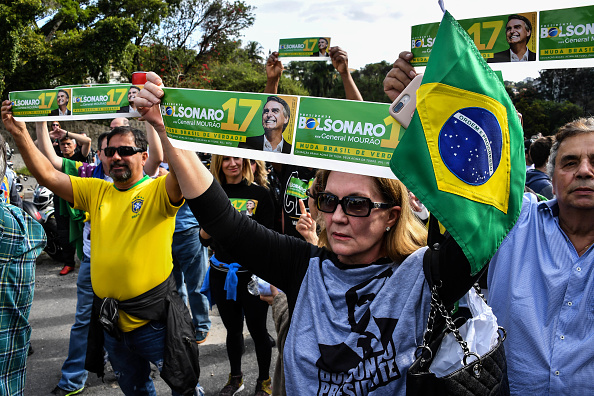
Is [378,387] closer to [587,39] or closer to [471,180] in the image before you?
[471,180]

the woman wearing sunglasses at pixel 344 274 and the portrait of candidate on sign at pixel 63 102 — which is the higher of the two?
the portrait of candidate on sign at pixel 63 102

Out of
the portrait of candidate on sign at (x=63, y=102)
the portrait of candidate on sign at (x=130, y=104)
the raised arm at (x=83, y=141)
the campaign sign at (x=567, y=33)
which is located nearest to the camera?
the portrait of candidate on sign at (x=130, y=104)

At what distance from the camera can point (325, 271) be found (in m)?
1.76

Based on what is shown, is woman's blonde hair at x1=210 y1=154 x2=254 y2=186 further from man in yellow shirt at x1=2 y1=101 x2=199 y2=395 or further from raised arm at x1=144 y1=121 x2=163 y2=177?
man in yellow shirt at x1=2 y1=101 x2=199 y2=395

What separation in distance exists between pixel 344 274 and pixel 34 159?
2462 millimetres

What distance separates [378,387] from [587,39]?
2389mm

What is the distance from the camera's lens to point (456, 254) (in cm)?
133

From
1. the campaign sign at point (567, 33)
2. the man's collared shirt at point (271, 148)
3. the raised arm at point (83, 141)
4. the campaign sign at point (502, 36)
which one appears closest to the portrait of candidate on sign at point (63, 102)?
the man's collared shirt at point (271, 148)

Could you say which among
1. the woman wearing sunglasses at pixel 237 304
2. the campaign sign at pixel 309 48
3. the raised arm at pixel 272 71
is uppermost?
the campaign sign at pixel 309 48

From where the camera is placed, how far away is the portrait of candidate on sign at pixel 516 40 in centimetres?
277

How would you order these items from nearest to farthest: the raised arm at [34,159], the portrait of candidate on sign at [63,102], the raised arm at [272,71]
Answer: the portrait of candidate on sign at [63,102] < the raised arm at [34,159] < the raised arm at [272,71]

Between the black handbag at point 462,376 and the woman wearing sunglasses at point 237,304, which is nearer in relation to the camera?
the black handbag at point 462,376

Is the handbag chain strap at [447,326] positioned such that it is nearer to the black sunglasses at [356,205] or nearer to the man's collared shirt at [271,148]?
the black sunglasses at [356,205]

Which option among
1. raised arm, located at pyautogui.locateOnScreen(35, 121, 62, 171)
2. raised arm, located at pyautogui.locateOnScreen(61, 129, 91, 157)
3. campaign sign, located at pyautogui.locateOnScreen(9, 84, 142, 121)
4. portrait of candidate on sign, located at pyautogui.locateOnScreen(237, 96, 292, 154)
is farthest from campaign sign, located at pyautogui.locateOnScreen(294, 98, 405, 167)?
raised arm, located at pyautogui.locateOnScreen(61, 129, 91, 157)
